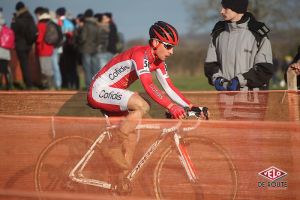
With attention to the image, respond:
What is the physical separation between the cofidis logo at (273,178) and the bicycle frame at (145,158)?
547mm

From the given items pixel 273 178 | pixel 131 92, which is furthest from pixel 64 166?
pixel 273 178

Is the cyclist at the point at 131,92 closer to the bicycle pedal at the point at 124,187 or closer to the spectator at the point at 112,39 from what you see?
the bicycle pedal at the point at 124,187

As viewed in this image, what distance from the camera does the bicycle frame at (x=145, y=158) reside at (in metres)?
6.49

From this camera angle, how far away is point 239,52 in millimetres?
8461

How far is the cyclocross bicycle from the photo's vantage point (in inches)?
250

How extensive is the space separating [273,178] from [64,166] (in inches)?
72.2

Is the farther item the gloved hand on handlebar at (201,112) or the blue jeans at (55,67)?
the blue jeans at (55,67)

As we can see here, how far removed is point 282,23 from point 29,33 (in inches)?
1494

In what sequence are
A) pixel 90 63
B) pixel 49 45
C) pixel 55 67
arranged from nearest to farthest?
pixel 49 45
pixel 55 67
pixel 90 63

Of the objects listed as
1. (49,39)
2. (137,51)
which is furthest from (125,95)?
(49,39)

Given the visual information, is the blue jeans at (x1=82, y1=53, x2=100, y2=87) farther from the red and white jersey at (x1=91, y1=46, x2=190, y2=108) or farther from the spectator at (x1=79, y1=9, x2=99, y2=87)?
the red and white jersey at (x1=91, y1=46, x2=190, y2=108)

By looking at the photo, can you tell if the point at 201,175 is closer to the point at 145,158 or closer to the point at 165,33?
the point at 145,158

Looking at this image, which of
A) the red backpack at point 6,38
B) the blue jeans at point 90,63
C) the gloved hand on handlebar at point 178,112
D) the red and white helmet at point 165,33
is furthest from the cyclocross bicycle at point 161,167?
the blue jeans at point 90,63

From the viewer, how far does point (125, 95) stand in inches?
287
